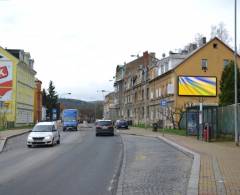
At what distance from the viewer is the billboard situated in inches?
2574

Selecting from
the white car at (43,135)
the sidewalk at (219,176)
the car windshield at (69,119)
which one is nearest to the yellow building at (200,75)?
the car windshield at (69,119)

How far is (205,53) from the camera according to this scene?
6556cm

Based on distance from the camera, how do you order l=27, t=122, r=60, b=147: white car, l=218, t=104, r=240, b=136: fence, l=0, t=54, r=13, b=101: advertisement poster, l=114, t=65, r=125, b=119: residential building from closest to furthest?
l=27, t=122, r=60, b=147: white car, l=218, t=104, r=240, b=136: fence, l=0, t=54, r=13, b=101: advertisement poster, l=114, t=65, r=125, b=119: residential building

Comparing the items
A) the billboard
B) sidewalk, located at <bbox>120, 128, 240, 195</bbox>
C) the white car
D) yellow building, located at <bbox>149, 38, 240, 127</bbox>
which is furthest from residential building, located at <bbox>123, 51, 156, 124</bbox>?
sidewalk, located at <bbox>120, 128, 240, 195</bbox>

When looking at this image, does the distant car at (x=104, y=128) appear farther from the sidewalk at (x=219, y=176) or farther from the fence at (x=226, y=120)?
the sidewalk at (x=219, y=176)

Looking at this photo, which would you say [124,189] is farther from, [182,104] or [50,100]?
[50,100]

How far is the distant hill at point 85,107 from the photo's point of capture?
14775cm

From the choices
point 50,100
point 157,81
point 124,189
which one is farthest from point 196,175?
point 50,100

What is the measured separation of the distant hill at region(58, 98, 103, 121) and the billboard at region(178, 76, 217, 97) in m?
80.9

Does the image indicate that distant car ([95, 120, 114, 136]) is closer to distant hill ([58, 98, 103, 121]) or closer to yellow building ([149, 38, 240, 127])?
yellow building ([149, 38, 240, 127])

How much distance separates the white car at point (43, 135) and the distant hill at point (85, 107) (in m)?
112

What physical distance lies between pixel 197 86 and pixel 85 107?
9950 centimetres

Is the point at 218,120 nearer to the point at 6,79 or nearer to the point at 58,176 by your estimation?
the point at 58,176

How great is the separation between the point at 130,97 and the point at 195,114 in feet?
217
